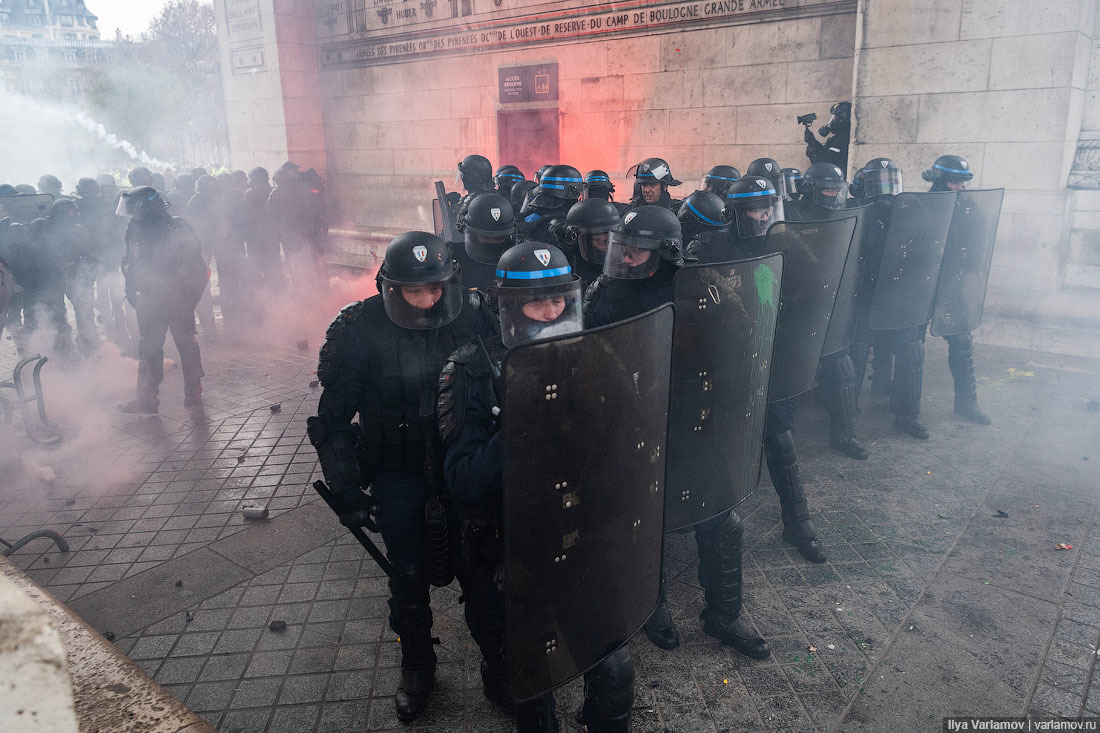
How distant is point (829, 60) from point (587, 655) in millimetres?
9543

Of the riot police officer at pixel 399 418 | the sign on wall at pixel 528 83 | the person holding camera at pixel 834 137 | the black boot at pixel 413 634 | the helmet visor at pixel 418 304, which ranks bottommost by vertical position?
the black boot at pixel 413 634

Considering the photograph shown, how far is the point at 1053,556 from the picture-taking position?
4.44 m

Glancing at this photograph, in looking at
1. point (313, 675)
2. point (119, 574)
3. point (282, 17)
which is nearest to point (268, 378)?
point (119, 574)

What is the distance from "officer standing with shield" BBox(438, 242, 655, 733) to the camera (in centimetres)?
198

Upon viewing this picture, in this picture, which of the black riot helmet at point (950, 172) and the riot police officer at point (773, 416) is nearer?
the riot police officer at point (773, 416)

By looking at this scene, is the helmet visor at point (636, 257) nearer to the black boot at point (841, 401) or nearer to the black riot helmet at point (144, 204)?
the black boot at point (841, 401)

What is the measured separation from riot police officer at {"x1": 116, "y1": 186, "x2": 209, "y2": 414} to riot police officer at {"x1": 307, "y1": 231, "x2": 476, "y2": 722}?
4925 mm

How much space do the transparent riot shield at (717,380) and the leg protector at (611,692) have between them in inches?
25.9

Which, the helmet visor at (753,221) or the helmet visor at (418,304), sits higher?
the helmet visor at (753,221)

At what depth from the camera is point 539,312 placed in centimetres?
267

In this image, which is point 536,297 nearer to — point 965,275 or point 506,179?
point 965,275

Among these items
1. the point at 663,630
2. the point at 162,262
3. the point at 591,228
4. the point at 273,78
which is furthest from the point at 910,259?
the point at 273,78

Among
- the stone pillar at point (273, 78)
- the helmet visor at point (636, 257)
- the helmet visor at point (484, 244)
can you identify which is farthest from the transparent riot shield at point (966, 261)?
the stone pillar at point (273, 78)

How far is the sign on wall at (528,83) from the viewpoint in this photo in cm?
1259
